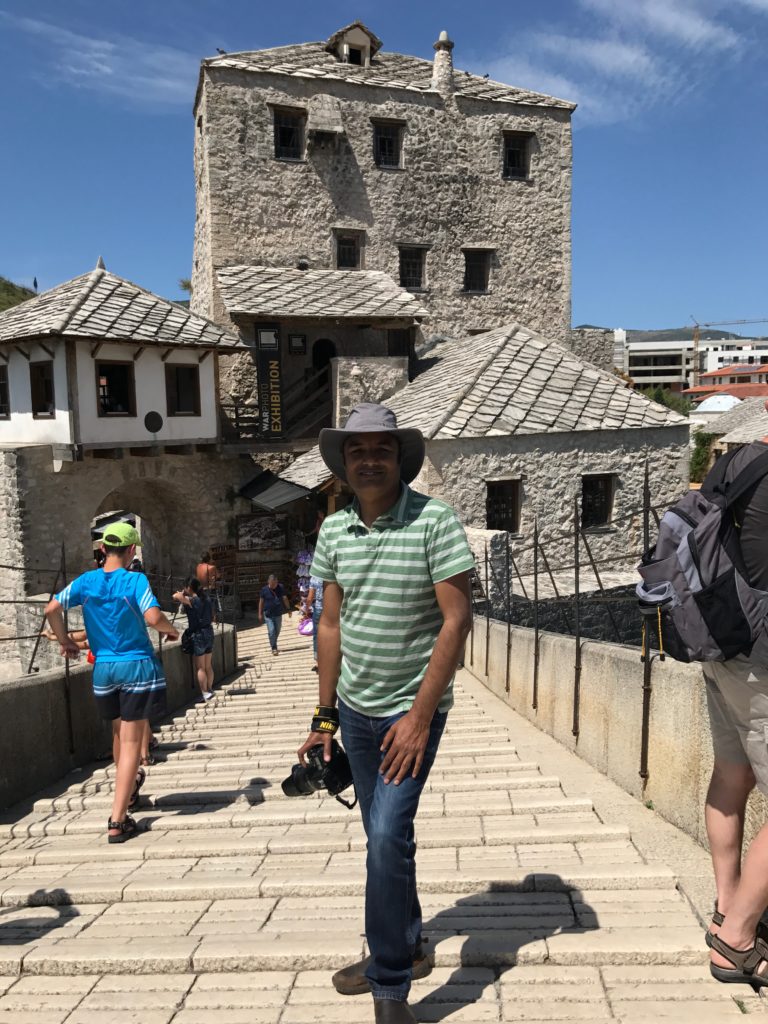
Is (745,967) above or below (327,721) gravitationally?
below

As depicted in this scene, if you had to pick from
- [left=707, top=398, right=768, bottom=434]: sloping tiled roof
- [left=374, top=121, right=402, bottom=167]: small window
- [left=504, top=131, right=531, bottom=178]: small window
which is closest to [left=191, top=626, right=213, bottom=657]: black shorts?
[left=374, top=121, right=402, bottom=167]: small window

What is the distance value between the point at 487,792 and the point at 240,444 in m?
15.6

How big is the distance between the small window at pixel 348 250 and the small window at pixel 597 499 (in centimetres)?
1103

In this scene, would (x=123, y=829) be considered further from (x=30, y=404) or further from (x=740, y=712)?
(x=30, y=404)

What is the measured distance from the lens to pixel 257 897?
3.24 metres

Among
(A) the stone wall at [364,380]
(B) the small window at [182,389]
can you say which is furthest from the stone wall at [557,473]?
(B) the small window at [182,389]

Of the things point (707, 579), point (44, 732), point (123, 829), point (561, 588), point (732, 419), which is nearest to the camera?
point (707, 579)

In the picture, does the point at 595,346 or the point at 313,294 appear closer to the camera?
the point at 313,294

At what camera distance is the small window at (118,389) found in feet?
54.4

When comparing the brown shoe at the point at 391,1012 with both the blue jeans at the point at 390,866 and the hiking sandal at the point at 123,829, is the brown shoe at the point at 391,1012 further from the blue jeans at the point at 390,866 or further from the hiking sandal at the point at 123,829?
the hiking sandal at the point at 123,829

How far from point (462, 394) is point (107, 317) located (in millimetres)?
7464

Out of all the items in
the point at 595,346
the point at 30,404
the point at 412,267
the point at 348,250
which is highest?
the point at 348,250

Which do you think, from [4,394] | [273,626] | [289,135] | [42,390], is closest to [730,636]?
[273,626]

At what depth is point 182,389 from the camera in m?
17.9
